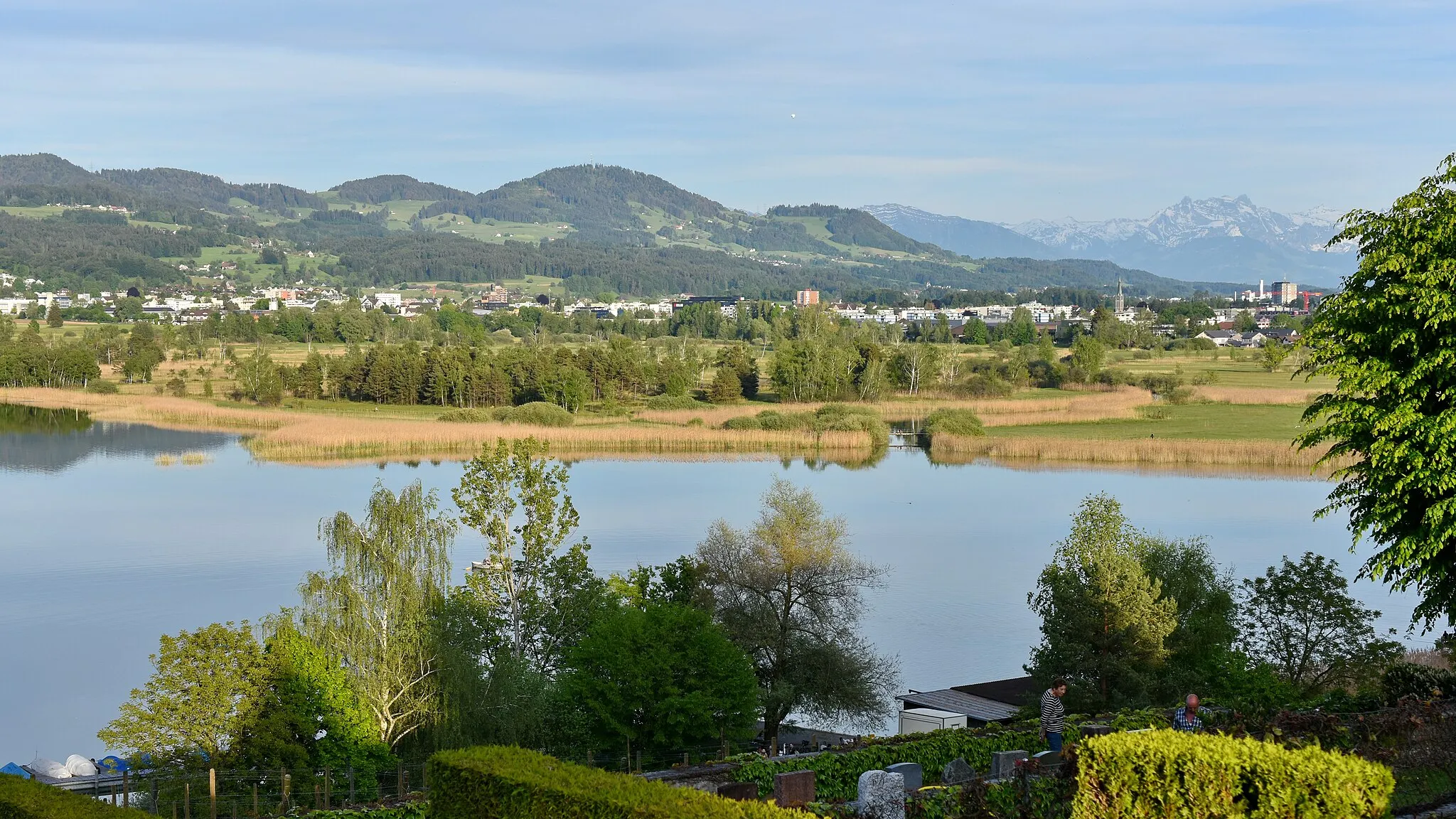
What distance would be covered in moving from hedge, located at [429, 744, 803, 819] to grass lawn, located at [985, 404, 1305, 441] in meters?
44.2

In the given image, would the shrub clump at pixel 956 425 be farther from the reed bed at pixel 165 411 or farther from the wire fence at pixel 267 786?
the wire fence at pixel 267 786

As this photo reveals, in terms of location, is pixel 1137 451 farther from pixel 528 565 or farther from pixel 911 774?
pixel 911 774

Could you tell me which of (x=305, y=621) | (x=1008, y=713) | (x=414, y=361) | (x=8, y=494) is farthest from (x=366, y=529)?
(x=414, y=361)

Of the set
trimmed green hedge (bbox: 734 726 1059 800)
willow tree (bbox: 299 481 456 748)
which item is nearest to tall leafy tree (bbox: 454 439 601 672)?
willow tree (bbox: 299 481 456 748)

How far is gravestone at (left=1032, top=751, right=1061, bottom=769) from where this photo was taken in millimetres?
9265

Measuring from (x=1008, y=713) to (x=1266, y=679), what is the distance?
3614 millimetres

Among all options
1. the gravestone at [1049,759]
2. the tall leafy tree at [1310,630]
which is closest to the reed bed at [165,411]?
the tall leafy tree at [1310,630]

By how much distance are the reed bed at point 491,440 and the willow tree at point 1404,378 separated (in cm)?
3581

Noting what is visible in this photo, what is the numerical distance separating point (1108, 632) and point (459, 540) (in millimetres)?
19390

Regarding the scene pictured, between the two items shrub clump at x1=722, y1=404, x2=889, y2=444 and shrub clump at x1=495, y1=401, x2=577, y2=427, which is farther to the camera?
shrub clump at x1=495, y1=401, x2=577, y2=427

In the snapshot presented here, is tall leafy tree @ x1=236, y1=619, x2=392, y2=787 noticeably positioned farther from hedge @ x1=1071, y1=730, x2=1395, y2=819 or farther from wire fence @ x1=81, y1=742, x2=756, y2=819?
hedge @ x1=1071, y1=730, x2=1395, y2=819

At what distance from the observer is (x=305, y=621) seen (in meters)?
18.7

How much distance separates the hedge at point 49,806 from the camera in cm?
905

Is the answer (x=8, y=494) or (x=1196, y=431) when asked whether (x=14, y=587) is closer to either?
(x=8, y=494)
